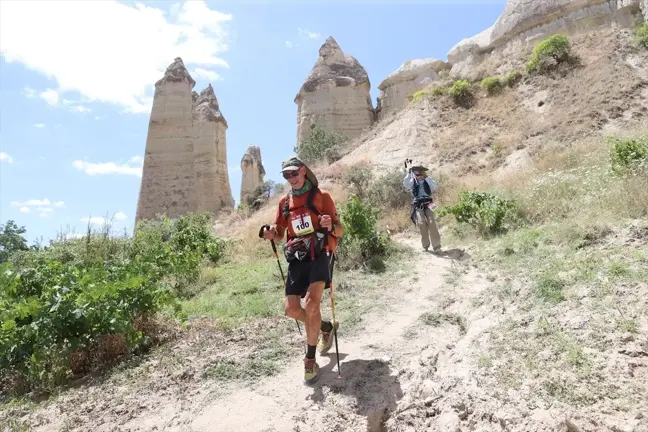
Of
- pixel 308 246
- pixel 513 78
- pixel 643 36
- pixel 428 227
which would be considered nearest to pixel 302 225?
pixel 308 246

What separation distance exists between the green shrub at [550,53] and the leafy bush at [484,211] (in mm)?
12048

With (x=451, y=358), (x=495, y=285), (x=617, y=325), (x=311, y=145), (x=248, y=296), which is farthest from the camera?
(x=311, y=145)

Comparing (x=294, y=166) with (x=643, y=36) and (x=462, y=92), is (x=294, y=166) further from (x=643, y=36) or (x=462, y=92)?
(x=643, y=36)

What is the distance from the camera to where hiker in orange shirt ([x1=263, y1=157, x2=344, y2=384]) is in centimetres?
367

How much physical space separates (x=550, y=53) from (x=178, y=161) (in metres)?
17.9

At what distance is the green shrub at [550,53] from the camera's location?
1738cm

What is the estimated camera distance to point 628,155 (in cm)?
710

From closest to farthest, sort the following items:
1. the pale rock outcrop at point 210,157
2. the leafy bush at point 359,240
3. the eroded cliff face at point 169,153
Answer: the leafy bush at point 359,240
the eroded cliff face at point 169,153
the pale rock outcrop at point 210,157

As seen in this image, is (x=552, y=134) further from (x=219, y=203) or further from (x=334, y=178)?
(x=219, y=203)

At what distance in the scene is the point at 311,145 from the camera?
23.6 m

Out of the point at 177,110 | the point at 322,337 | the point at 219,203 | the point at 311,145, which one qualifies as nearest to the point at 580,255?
the point at 322,337

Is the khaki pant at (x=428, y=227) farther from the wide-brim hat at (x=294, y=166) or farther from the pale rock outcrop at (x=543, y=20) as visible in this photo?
the pale rock outcrop at (x=543, y=20)

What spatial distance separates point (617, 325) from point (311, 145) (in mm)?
21014

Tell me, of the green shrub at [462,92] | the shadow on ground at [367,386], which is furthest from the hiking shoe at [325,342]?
the green shrub at [462,92]
